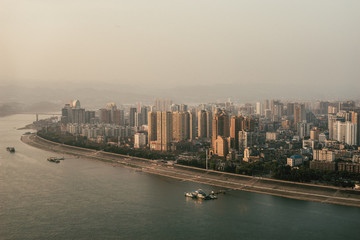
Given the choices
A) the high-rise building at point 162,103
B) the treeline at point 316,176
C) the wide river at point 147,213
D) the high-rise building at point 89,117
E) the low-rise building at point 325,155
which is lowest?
the wide river at point 147,213

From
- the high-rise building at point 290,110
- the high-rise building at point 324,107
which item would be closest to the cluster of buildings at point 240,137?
the high-rise building at point 290,110

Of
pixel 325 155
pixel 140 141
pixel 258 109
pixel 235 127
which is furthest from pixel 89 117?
pixel 325 155

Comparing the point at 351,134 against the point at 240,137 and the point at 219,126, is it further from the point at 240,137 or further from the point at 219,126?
the point at 219,126

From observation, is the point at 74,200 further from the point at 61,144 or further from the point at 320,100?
the point at 320,100

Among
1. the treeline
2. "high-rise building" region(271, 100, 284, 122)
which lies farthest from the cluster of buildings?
"high-rise building" region(271, 100, 284, 122)

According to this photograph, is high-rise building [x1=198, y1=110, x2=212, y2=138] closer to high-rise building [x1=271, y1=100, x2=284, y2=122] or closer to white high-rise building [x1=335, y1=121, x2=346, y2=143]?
white high-rise building [x1=335, y1=121, x2=346, y2=143]

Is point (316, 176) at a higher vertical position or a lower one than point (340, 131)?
lower

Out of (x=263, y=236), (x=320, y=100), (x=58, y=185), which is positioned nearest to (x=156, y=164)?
(x=58, y=185)

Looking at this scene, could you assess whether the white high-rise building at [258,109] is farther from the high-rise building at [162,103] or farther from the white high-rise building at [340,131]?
the white high-rise building at [340,131]
